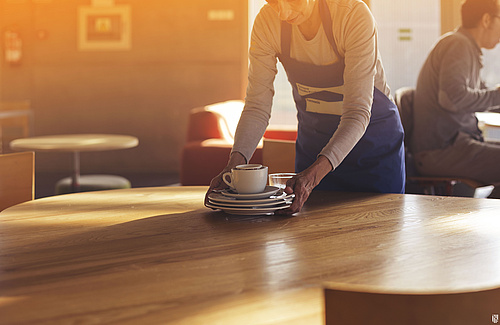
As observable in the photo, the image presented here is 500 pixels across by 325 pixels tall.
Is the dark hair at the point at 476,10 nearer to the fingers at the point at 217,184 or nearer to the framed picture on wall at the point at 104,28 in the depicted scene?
the fingers at the point at 217,184

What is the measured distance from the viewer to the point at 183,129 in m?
6.53

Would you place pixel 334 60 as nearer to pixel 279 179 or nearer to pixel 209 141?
pixel 279 179

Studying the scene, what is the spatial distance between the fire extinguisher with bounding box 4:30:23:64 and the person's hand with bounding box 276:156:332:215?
618cm

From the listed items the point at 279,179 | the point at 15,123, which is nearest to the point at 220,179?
the point at 279,179

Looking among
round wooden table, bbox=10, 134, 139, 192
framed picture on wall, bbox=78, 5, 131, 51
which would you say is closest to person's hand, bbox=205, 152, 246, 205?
round wooden table, bbox=10, 134, 139, 192

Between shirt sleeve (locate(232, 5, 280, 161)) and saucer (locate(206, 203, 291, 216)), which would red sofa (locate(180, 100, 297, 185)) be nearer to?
shirt sleeve (locate(232, 5, 280, 161))

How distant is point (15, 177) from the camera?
1.63 meters

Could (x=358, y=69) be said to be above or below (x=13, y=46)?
below

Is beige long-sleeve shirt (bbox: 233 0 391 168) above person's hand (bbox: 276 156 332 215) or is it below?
above

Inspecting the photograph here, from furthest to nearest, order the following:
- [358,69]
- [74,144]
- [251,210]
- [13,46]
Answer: [13,46]
[74,144]
[358,69]
[251,210]

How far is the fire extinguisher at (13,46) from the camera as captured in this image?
261 inches

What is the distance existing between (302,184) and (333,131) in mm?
610

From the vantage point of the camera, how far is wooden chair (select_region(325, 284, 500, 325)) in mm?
832

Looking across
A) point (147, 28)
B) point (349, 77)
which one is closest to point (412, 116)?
point (349, 77)
